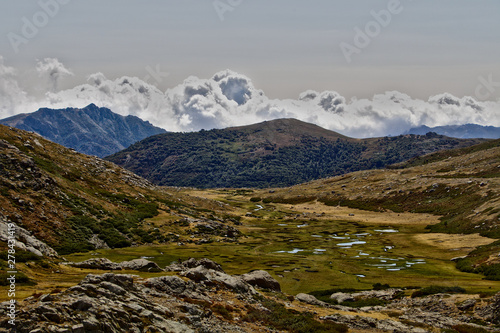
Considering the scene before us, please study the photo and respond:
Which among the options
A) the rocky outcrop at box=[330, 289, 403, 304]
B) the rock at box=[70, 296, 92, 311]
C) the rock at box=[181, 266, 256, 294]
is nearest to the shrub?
the rock at box=[181, 266, 256, 294]

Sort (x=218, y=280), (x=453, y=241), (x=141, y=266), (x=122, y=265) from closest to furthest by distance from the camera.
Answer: (x=218, y=280) < (x=141, y=266) < (x=122, y=265) < (x=453, y=241)

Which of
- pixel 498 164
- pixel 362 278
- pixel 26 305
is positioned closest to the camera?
pixel 26 305

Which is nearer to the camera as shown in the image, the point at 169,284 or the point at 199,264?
the point at 169,284

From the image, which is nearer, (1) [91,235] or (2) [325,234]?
(1) [91,235]

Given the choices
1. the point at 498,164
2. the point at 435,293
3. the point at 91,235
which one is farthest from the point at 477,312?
the point at 498,164

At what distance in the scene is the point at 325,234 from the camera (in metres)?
140

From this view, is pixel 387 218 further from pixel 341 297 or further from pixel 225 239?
pixel 341 297

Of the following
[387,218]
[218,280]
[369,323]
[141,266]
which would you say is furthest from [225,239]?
[387,218]

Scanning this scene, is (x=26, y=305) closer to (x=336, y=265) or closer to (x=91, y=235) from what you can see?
(x=91, y=235)

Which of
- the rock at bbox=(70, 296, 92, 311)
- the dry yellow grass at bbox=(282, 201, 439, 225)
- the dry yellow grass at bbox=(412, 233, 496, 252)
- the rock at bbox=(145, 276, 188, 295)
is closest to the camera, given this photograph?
the rock at bbox=(70, 296, 92, 311)

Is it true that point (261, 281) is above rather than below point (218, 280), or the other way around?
below

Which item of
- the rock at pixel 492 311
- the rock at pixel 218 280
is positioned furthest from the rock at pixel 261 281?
the rock at pixel 492 311

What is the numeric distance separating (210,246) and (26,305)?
7704 cm

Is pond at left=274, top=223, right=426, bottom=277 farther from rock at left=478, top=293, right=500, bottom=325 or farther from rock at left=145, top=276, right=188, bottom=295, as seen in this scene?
rock at left=145, top=276, right=188, bottom=295
